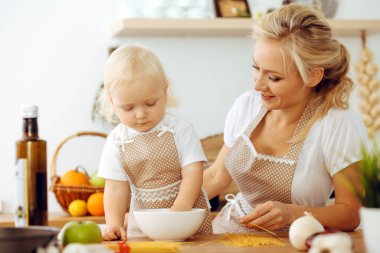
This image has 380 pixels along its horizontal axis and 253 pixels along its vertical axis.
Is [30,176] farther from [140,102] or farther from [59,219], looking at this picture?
[59,219]

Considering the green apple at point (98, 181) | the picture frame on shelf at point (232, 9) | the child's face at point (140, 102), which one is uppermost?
the picture frame on shelf at point (232, 9)

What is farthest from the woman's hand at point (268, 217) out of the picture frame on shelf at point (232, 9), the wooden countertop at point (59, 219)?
the picture frame on shelf at point (232, 9)

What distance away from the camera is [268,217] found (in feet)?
6.28

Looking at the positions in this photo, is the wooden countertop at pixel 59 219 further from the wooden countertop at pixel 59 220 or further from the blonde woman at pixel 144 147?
the blonde woman at pixel 144 147

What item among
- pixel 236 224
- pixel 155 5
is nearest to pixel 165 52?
pixel 155 5

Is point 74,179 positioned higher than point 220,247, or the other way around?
point 220,247

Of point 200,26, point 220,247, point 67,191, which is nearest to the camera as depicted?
point 220,247

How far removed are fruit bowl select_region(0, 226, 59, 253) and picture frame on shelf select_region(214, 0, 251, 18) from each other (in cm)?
238

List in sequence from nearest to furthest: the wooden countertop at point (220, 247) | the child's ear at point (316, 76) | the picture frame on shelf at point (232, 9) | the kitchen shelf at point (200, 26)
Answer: the wooden countertop at point (220, 247) → the child's ear at point (316, 76) → the kitchen shelf at point (200, 26) → the picture frame on shelf at point (232, 9)

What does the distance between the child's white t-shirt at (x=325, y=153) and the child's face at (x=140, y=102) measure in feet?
1.55

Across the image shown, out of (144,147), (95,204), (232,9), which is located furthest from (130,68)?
(232,9)

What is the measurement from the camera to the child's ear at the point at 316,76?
221cm

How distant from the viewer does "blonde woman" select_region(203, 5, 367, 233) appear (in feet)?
7.08

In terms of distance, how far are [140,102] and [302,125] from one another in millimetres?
546
